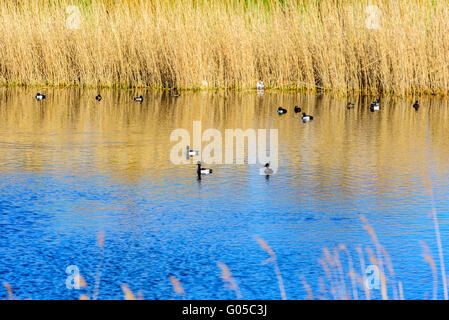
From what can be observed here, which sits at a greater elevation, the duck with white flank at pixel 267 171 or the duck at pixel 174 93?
the duck at pixel 174 93

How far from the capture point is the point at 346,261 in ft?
24.5

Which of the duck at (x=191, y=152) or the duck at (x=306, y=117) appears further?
the duck at (x=306, y=117)

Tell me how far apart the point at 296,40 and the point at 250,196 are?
12.5 metres

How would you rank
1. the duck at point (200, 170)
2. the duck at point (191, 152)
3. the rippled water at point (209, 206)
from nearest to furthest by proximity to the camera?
the rippled water at point (209, 206) < the duck at point (200, 170) < the duck at point (191, 152)

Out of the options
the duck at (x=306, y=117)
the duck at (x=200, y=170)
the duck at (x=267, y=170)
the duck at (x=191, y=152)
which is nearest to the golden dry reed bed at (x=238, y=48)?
the duck at (x=306, y=117)

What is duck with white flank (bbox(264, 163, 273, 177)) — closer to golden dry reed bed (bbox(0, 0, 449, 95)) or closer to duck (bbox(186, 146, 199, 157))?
duck (bbox(186, 146, 199, 157))

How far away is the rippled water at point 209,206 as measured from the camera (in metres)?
7.05

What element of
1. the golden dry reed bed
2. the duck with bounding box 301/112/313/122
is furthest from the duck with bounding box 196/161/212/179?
the golden dry reed bed

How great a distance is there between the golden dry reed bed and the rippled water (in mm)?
4323

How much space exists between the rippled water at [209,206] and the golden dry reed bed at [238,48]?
14.2ft

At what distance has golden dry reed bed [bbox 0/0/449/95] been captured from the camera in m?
20.9

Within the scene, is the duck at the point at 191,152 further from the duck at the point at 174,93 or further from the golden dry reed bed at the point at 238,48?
the golden dry reed bed at the point at 238,48
